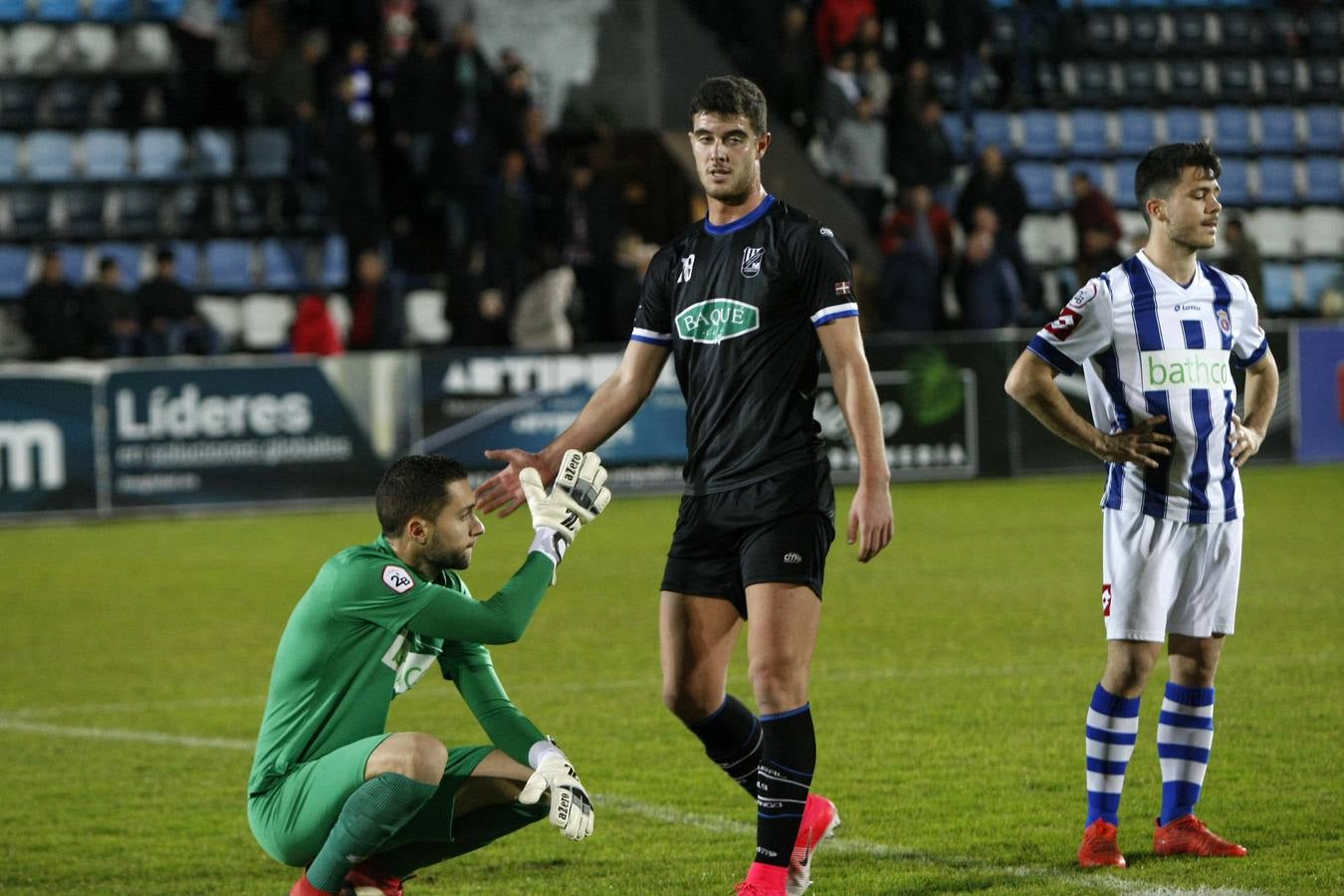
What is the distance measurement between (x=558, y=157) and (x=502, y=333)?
4216 mm

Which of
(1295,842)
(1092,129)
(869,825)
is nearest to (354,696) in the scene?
(869,825)

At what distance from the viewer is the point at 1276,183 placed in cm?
2536

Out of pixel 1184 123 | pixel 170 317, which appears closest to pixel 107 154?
pixel 170 317

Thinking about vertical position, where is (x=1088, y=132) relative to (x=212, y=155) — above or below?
above

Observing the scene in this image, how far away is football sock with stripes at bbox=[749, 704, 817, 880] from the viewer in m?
5.05

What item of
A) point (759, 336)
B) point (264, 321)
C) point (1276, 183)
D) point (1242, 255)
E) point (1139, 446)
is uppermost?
point (1276, 183)

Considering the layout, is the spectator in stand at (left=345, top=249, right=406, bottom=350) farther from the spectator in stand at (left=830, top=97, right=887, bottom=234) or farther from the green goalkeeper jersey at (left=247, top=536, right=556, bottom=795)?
the green goalkeeper jersey at (left=247, top=536, right=556, bottom=795)

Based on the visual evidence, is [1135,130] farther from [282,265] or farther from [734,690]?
[734,690]

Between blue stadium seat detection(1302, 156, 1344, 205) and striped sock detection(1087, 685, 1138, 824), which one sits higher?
blue stadium seat detection(1302, 156, 1344, 205)

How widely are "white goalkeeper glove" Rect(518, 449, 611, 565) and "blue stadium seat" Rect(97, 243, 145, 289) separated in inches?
677

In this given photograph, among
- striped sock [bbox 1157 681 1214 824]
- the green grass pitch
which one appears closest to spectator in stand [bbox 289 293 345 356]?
the green grass pitch

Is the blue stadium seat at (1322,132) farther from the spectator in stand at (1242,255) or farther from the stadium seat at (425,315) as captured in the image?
the stadium seat at (425,315)

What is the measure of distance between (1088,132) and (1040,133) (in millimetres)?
684

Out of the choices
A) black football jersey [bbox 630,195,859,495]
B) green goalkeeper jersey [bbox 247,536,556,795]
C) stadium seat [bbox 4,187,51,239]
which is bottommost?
green goalkeeper jersey [bbox 247,536,556,795]
